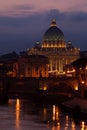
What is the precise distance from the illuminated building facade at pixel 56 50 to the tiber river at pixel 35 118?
59.2 metres

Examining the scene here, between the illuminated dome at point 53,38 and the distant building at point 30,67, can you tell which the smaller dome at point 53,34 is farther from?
the distant building at point 30,67

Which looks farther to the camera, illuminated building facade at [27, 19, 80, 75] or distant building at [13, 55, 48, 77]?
illuminated building facade at [27, 19, 80, 75]

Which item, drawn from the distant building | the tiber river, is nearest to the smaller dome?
the distant building

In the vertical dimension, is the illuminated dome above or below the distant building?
above

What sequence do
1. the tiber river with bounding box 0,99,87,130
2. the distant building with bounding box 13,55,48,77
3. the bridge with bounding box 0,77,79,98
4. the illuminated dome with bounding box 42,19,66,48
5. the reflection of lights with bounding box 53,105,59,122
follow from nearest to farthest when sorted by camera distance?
the tiber river with bounding box 0,99,87,130, the reflection of lights with bounding box 53,105,59,122, the bridge with bounding box 0,77,79,98, the distant building with bounding box 13,55,48,77, the illuminated dome with bounding box 42,19,66,48

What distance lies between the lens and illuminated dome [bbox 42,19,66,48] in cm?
13700

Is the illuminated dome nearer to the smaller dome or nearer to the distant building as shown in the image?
the smaller dome

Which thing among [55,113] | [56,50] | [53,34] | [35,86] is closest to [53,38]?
[53,34]

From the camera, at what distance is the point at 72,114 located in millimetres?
56281

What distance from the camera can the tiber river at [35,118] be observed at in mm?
50484

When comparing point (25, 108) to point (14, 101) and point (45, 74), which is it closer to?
point (14, 101)

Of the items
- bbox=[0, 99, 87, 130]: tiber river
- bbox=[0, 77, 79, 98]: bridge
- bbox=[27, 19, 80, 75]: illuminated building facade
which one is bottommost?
bbox=[0, 99, 87, 130]: tiber river

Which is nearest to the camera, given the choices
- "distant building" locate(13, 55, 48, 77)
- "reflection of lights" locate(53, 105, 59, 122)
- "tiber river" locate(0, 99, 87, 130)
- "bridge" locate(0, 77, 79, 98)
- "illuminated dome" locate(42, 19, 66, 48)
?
"tiber river" locate(0, 99, 87, 130)

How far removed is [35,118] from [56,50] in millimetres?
77554
